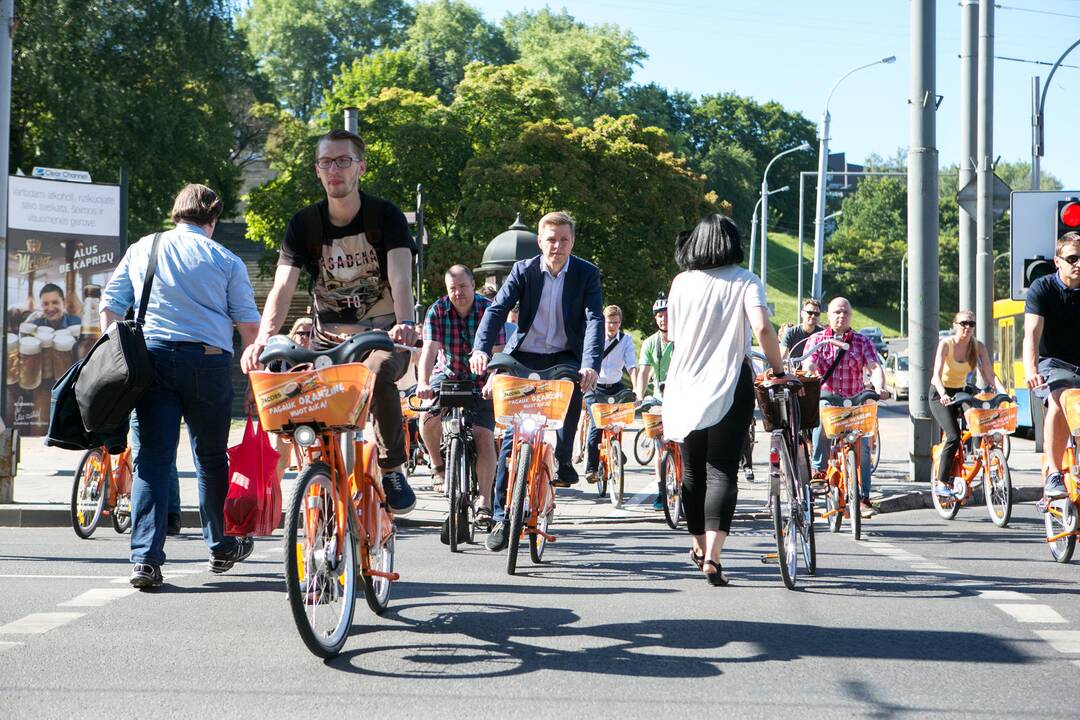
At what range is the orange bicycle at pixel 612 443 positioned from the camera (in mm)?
13070

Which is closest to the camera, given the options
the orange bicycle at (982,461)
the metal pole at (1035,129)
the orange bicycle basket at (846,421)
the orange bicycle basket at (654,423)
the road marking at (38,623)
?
the road marking at (38,623)

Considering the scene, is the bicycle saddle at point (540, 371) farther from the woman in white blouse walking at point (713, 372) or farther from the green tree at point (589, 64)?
the green tree at point (589, 64)

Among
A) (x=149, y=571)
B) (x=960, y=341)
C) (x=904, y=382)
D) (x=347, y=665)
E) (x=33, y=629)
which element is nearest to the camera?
(x=347, y=665)

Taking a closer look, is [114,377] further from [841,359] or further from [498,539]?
[841,359]

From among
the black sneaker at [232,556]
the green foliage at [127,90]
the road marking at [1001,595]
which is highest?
the green foliage at [127,90]

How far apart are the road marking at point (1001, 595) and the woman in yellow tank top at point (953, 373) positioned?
4942 millimetres

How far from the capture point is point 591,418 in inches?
547

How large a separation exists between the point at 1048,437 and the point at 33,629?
5917mm

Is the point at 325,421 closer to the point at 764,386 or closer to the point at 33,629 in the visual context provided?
the point at 33,629

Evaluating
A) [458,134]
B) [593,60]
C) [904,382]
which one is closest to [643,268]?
[458,134]

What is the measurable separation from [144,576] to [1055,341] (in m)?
5.44

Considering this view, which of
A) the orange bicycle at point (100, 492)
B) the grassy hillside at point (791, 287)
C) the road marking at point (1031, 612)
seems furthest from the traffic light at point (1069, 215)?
the grassy hillside at point (791, 287)

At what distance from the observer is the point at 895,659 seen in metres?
5.47

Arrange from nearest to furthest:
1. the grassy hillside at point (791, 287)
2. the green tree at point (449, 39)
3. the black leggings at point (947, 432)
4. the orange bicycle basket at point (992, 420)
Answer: the orange bicycle basket at point (992, 420) < the black leggings at point (947, 432) < the green tree at point (449, 39) < the grassy hillside at point (791, 287)
